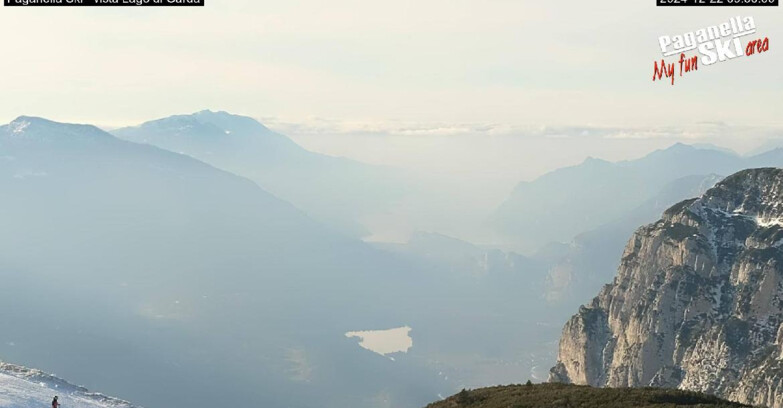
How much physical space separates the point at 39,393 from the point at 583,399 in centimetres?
10211

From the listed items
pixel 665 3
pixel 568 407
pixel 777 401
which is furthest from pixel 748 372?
pixel 568 407

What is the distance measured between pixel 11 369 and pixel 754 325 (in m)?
185

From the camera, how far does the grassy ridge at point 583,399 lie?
79.8m

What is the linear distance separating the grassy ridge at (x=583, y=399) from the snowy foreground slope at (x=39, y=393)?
241ft

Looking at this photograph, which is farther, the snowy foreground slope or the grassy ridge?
the snowy foreground slope

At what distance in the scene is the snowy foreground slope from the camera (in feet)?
402

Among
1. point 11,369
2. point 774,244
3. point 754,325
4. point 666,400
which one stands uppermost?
point 774,244

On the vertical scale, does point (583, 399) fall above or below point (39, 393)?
above

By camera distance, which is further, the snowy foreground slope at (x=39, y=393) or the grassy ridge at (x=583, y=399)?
the snowy foreground slope at (x=39, y=393)

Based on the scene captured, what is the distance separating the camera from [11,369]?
6811 inches

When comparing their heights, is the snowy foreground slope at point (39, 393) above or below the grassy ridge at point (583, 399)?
below

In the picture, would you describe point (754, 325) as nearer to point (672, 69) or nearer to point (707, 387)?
point (707, 387)

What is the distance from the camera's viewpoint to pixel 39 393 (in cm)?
13438

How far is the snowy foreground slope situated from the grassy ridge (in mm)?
73587
